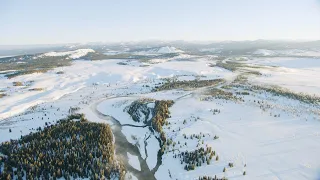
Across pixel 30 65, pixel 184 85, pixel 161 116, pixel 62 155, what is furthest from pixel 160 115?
pixel 30 65

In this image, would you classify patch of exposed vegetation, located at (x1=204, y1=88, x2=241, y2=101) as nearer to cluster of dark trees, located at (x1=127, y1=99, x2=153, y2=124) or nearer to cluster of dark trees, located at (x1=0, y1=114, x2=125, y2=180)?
cluster of dark trees, located at (x1=127, y1=99, x2=153, y2=124)

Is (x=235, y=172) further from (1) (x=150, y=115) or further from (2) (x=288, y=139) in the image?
(1) (x=150, y=115)

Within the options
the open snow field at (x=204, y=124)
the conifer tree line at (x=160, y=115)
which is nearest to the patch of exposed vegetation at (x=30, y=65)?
→ the open snow field at (x=204, y=124)

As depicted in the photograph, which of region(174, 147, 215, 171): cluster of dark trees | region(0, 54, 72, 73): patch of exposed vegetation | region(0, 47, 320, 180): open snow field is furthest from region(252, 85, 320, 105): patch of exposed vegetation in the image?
region(0, 54, 72, 73): patch of exposed vegetation

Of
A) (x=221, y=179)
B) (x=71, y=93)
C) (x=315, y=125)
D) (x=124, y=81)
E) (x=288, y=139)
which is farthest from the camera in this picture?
(x=124, y=81)

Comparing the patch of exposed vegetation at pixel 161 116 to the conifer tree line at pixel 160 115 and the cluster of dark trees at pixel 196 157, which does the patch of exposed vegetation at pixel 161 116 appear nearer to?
the conifer tree line at pixel 160 115

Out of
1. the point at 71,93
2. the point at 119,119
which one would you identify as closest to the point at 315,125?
the point at 119,119

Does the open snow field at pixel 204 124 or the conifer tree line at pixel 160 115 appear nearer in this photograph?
the open snow field at pixel 204 124

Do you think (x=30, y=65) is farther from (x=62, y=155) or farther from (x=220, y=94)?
(x=62, y=155)
